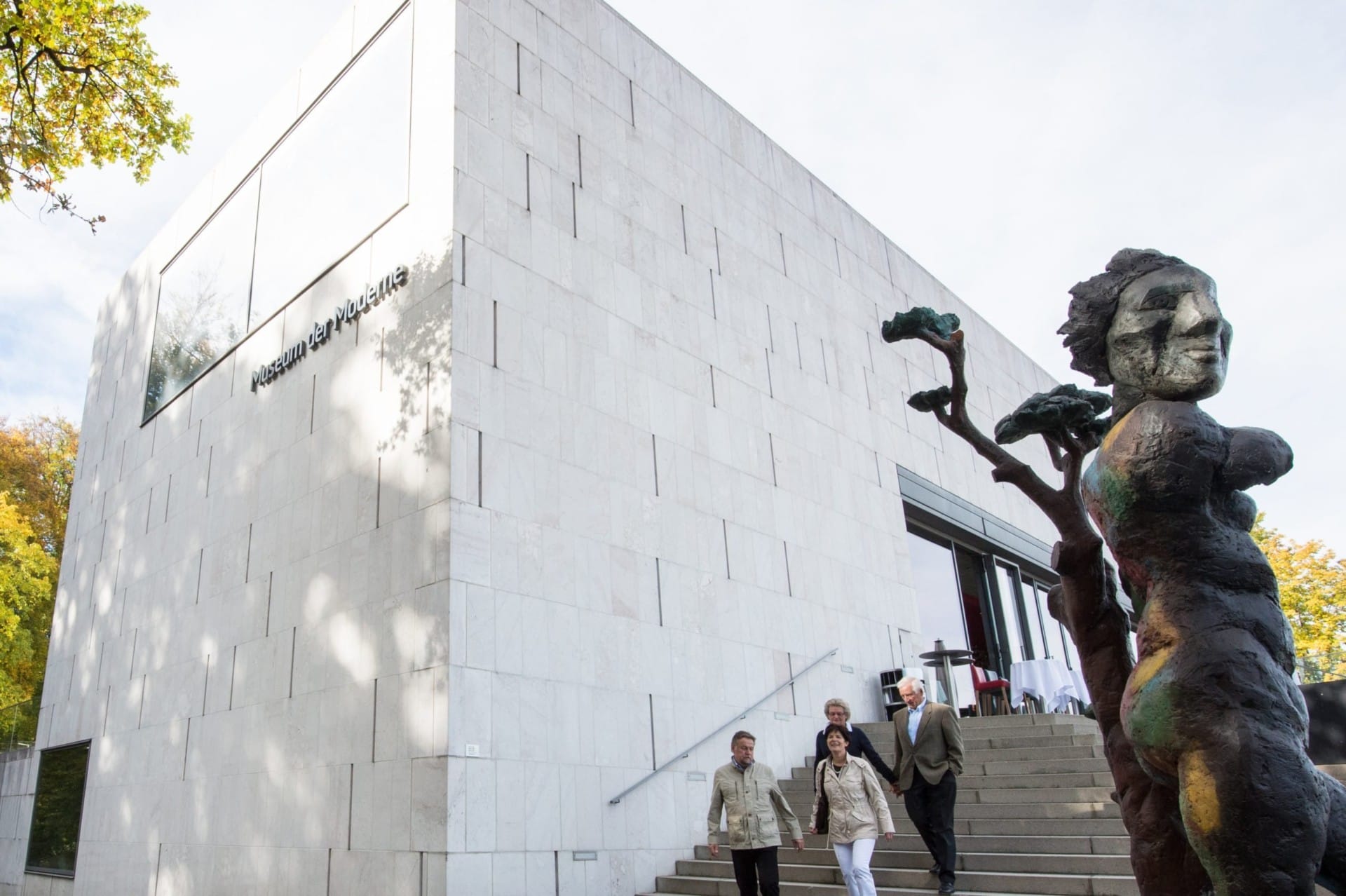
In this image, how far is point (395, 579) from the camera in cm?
962

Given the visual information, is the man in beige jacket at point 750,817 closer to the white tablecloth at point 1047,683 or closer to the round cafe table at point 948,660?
the round cafe table at point 948,660

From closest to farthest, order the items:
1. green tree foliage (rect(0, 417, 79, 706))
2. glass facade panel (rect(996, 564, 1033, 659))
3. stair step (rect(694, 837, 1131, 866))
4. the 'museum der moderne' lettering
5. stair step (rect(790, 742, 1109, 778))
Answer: stair step (rect(694, 837, 1131, 866)) < stair step (rect(790, 742, 1109, 778)) < the 'museum der moderne' lettering < glass facade panel (rect(996, 564, 1033, 659)) < green tree foliage (rect(0, 417, 79, 706))

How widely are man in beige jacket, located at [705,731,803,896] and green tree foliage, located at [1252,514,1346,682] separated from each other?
29.1 meters

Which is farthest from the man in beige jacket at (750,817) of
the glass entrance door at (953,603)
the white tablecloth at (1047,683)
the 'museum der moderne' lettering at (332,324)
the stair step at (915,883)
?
the white tablecloth at (1047,683)

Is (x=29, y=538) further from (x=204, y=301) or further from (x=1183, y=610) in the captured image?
(x=1183, y=610)

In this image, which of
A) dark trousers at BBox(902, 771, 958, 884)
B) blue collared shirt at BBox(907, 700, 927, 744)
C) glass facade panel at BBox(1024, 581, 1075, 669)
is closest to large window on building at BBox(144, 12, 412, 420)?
blue collared shirt at BBox(907, 700, 927, 744)

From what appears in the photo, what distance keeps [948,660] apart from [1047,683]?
2.21 metres

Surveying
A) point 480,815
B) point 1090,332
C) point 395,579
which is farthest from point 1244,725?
point 395,579

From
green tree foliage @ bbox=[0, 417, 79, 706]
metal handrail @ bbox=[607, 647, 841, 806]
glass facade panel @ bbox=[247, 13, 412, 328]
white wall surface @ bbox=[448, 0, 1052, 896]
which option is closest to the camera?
white wall surface @ bbox=[448, 0, 1052, 896]

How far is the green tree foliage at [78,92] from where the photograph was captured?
926cm

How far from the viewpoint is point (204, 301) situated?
631 inches

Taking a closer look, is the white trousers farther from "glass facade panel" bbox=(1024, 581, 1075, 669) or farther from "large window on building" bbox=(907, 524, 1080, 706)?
"glass facade panel" bbox=(1024, 581, 1075, 669)

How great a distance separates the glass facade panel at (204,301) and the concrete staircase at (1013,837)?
33.6ft

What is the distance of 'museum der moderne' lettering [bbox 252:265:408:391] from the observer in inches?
437
